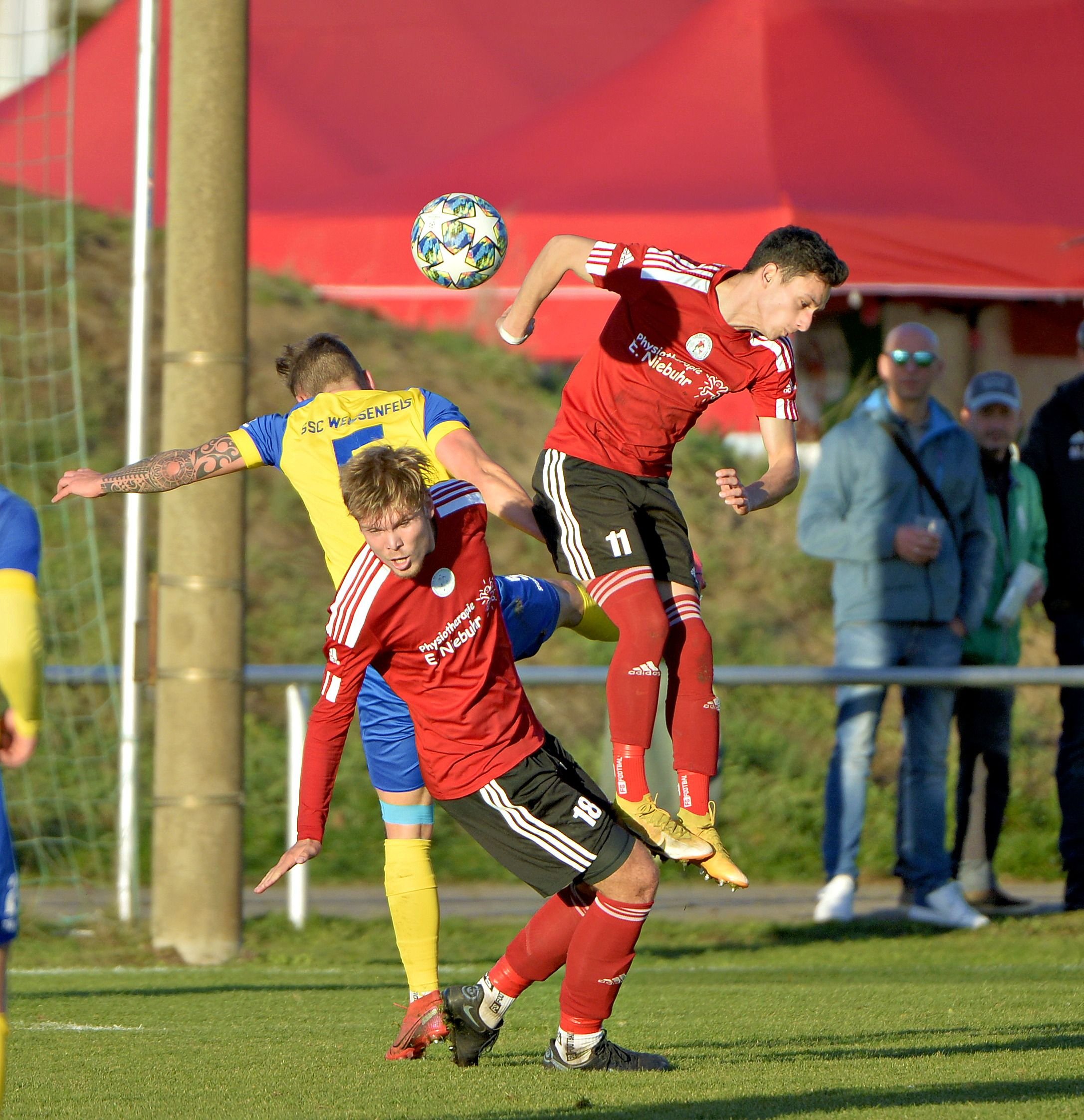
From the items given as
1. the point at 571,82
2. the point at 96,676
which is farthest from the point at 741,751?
the point at 571,82

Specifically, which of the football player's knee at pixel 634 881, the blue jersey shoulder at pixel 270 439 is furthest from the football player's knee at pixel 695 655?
the blue jersey shoulder at pixel 270 439

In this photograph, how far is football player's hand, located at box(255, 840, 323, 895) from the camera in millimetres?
5004

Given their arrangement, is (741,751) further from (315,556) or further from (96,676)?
(96,676)

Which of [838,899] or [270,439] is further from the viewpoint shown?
[838,899]

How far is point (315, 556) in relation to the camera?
15.5 m

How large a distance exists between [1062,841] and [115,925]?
16.4 feet

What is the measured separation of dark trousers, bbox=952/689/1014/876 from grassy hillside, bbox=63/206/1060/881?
6.74ft

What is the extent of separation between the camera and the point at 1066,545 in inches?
386

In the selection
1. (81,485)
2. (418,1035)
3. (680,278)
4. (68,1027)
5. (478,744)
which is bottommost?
(68,1027)

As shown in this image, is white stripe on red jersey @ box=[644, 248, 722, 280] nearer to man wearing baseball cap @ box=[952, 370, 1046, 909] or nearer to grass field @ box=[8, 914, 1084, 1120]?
grass field @ box=[8, 914, 1084, 1120]

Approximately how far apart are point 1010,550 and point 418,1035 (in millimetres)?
5174

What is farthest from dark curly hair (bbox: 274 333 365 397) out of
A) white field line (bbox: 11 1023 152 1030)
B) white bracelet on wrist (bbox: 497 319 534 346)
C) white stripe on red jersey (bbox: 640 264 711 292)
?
white field line (bbox: 11 1023 152 1030)

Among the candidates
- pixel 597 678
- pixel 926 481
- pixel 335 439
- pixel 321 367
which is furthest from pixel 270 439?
pixel 926 481

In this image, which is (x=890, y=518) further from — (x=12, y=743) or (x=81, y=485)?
(x=12, y=743)
